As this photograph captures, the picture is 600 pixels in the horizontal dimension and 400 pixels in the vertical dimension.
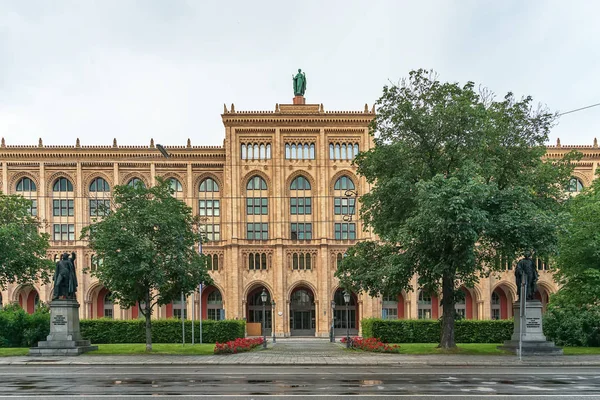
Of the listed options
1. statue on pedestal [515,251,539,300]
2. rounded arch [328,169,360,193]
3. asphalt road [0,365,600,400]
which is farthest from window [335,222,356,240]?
asphalt road [0,365,600,400]

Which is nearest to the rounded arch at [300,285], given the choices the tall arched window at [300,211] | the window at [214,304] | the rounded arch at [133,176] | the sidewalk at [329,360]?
the tall arched window at [300,211]

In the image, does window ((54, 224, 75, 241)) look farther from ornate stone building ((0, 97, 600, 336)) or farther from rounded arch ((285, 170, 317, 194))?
rounded arch ((285, 170, 317, 194))

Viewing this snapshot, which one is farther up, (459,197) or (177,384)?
(459,197)

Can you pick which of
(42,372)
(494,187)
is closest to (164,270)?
(42,372)

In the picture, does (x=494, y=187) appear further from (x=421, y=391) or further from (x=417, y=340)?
(x=417, y=340)

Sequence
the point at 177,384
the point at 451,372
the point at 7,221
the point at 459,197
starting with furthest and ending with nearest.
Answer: the point at 7,221 < the point at 459,197 < the point at 451,372 < the point at 177,384

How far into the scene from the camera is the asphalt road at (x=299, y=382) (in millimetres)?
15500

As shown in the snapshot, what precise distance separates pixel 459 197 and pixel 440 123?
5428 millimetres

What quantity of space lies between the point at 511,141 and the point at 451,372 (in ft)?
46.4

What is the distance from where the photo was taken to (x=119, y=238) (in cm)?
3133

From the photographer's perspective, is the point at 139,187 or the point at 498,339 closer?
the point at 139,187

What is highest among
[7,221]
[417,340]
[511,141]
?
[511,141]

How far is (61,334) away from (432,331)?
2369 centimetres

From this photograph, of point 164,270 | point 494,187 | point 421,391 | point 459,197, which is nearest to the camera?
point 421,391
